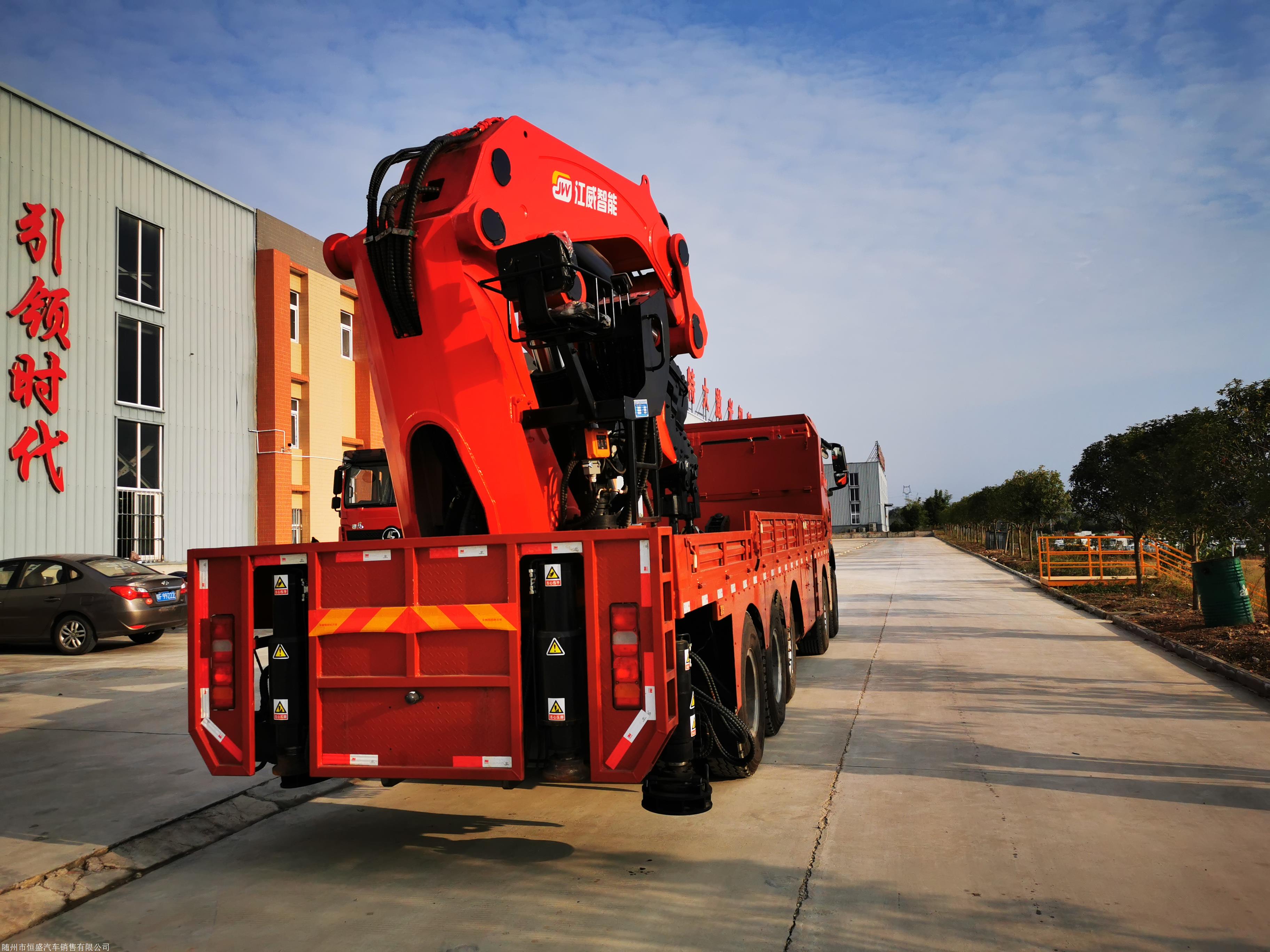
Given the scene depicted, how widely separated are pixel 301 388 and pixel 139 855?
22608 mm

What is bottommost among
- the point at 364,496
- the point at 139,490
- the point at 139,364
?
the point at 364,496

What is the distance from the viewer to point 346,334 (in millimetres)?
28141

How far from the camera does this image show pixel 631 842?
188 inches

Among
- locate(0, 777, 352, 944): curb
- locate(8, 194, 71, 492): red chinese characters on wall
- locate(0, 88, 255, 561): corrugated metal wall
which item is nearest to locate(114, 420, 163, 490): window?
locate(0, 88, 255, 561): corrugated metal wall

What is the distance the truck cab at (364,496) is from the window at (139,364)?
977cm

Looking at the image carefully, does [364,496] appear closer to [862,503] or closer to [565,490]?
[565,490]

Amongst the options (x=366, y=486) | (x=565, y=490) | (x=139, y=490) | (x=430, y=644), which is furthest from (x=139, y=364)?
(x=430, y=644)

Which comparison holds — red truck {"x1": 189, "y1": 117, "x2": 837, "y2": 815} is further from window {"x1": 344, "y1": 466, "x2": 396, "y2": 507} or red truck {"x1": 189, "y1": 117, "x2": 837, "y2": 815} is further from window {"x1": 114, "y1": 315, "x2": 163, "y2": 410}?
window {"x1": 114, "y1": 315, "x2": 163, "y2": 410}

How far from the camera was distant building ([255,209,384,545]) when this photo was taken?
23844mm

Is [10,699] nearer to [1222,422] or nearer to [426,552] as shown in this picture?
[426,552]

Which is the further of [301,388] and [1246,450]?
[301,388]

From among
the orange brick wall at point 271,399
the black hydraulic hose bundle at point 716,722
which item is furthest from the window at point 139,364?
the black hydraulic hose bundle at point 716,722

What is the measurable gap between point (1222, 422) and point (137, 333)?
2155cm

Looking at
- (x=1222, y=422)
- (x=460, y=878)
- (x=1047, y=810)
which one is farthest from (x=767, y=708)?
(x=1222, y=422)
